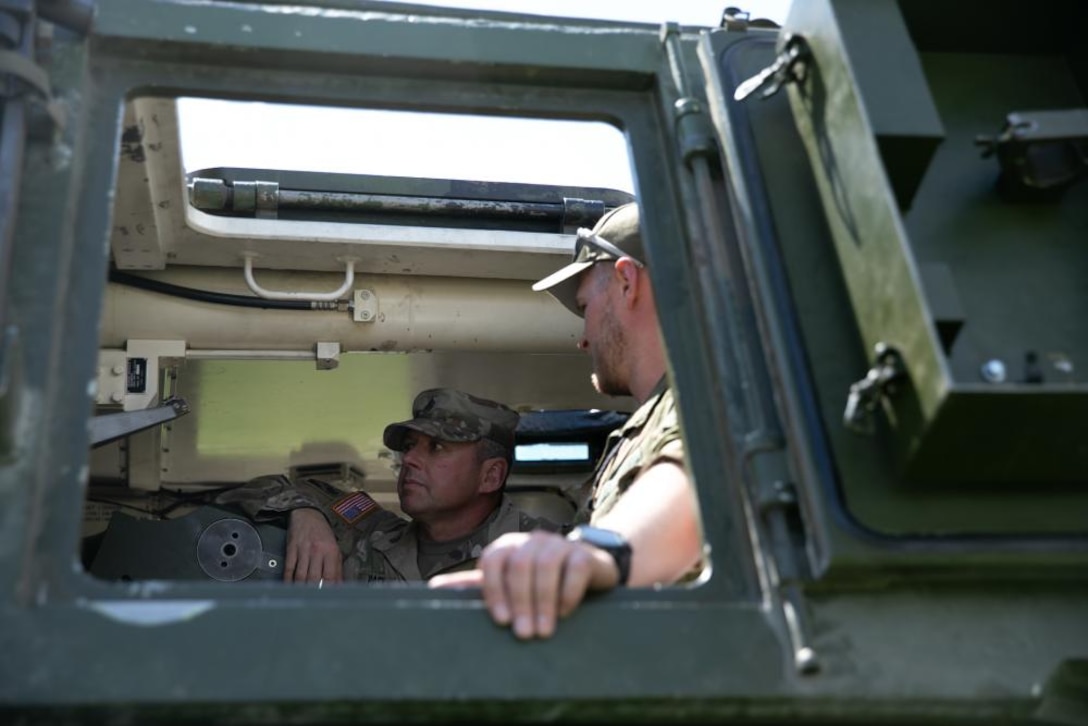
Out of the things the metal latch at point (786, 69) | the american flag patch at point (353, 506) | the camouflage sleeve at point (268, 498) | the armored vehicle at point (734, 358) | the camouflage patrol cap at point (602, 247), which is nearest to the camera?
the armored vehicle at point (734, 358)

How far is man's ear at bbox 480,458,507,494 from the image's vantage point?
397cm

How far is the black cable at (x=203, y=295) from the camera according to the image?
289 cm

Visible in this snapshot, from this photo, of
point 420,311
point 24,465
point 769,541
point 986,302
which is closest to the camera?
point 24,465

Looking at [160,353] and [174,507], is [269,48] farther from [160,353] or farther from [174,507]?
[174,507]

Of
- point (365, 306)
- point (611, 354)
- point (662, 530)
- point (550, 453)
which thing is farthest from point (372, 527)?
point (662, 530)

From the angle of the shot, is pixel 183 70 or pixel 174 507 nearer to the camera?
pixel 183 70

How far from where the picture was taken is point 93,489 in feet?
11.3

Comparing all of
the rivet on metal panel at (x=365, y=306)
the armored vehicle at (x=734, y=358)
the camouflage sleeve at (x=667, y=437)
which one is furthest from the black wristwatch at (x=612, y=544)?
the rivet on metal panel at (x=365, y=306)

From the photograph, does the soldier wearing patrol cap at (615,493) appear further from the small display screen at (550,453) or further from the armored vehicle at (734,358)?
the small display screen at (550,453)

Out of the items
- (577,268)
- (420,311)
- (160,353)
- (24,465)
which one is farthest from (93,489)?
(24,465)

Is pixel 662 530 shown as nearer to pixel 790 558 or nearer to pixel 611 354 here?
pixel 790 558

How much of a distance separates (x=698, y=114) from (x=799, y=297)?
0.37 meters

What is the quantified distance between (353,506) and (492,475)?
0.49m

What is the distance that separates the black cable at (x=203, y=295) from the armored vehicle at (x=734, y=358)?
22.4 inches
